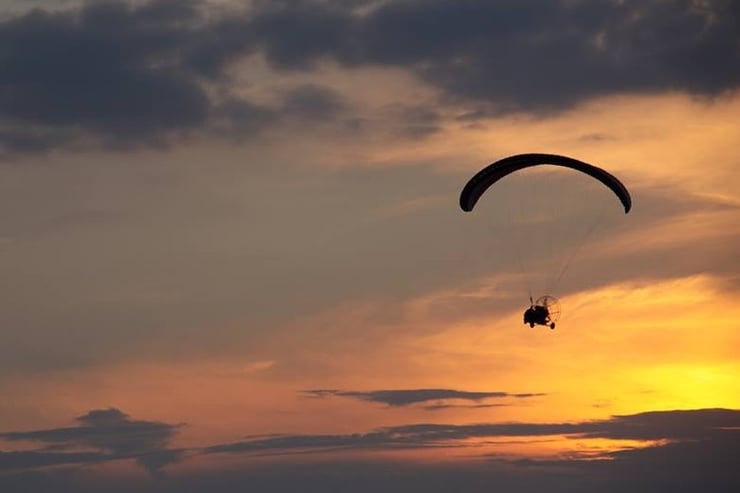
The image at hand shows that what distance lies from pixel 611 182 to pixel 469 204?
10.3m

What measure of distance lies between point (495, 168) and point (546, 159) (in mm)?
4149

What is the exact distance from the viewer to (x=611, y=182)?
5177 inches

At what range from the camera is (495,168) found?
134 m

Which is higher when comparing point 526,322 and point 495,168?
point 495,168

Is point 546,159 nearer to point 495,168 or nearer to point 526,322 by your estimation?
point 495,168

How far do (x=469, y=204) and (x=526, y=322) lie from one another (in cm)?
927

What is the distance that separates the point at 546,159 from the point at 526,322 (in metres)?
12.4

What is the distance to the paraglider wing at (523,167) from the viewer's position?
131000 mm

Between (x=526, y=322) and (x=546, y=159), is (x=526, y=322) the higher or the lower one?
the lower one

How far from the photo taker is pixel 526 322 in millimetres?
136750

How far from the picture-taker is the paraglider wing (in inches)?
5157

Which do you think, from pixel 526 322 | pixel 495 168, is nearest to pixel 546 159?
pixel 495 168

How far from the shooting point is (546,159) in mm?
131375

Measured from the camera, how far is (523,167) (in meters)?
133
